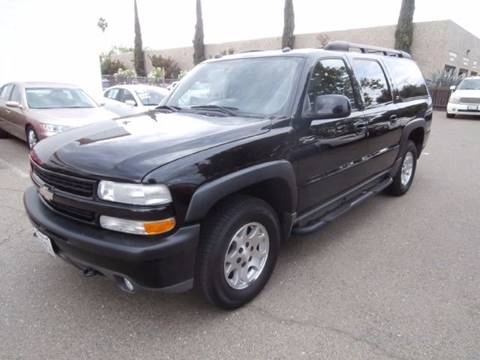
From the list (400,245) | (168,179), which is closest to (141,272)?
(168,179)

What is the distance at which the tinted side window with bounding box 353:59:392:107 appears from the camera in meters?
3.92

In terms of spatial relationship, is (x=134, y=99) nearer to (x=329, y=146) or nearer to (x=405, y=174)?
(x=405, y=174)

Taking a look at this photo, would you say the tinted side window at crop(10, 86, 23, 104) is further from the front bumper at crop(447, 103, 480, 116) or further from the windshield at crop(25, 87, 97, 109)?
the front bumper at crop(447, 103, 480, 116)

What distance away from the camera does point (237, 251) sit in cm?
268

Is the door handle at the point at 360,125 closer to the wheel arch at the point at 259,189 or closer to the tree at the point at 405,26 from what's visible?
the wheel arch at the point at 259,189

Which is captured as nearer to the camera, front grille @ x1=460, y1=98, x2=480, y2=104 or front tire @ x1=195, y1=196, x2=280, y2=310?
front tire @ x1=195, y1=196, x2=280, y2=310

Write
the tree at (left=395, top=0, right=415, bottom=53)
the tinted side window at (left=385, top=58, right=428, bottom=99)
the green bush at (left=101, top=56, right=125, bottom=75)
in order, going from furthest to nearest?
A: the green bush at (left=101, top=56, right=125, bottom=75) < the tree at (left=395, top=0, right=415, bottom=53) < the tinted side window at (left=385, top=58, right=428, bottom=99)

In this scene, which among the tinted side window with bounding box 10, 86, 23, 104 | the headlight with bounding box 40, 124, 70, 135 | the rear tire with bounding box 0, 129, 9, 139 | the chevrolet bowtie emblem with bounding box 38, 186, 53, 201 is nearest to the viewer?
the chevrolet bowtie emblem with bounding box 38, 186, 53, 201

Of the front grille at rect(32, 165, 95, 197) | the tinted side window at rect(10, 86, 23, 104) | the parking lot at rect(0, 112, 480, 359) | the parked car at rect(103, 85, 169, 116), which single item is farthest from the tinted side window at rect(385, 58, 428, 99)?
the tinted side window at rect(10, 86, 23, 104)

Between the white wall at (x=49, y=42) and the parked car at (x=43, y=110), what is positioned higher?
the white wall at (x=49, y=42)

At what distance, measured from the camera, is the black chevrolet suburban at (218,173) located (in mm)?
2164

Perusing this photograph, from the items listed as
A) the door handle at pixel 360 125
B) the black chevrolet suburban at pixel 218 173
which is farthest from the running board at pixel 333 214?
the door handle at pixel 360 125

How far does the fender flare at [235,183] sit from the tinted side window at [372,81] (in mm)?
1612

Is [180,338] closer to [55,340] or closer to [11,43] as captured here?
[55,340]
